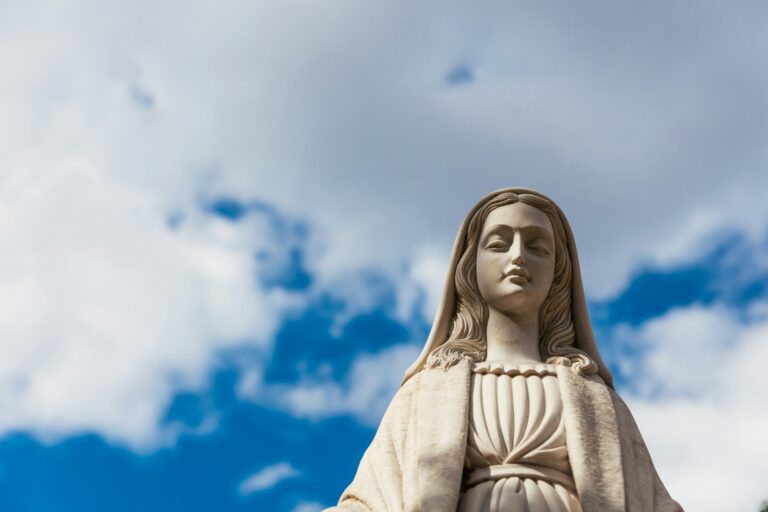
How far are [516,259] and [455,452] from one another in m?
2.24

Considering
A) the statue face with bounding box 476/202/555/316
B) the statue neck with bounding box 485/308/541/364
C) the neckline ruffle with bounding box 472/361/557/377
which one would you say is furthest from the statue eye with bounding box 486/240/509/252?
the neckline ruffle with bounding box 472/361/557/377

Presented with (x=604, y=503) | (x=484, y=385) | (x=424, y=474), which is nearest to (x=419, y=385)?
(x=484, y=385)

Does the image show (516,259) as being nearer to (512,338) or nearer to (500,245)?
(500,245)

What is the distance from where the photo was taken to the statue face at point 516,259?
11.7 m

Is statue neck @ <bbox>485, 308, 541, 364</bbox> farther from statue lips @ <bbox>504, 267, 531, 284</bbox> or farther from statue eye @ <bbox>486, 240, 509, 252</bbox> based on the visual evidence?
statue eye @ <bbox>486, 240, 509, 252</bbox>

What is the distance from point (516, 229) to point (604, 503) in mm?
2968

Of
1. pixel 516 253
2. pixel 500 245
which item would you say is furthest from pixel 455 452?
pixel 500 245

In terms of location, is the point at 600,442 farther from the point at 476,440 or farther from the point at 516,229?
the point at 516,229

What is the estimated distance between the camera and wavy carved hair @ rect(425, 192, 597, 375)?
38.4 ft

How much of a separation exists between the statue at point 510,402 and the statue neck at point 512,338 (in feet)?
0.04

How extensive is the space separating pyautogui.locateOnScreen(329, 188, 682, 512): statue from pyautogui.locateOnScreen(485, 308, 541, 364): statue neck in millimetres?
12

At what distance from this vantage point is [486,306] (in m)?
11.9

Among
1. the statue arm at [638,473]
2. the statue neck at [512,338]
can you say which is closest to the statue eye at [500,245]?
the statue neck at [512,338]

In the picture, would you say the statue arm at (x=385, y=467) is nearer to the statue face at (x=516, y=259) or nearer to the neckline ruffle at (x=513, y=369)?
the neckline ruffle at (x=513, y=369)
